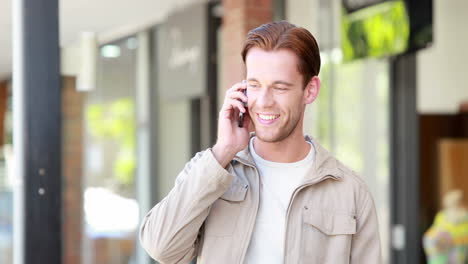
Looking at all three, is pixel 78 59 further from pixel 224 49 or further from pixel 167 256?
pixel 167 256

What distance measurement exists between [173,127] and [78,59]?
11.8 ft

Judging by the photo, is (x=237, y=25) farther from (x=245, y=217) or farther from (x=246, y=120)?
(x=245, y=217)

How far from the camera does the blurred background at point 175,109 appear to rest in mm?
2990

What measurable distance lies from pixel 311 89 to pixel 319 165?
0.21m

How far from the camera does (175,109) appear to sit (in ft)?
23.2

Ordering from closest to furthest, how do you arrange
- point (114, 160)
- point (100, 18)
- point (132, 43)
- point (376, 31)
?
point (376, 31), point (100, 18), point (132, 43), point (114, 160)

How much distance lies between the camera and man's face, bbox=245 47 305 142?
1820mm

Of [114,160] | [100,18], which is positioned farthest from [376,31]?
[114,160]

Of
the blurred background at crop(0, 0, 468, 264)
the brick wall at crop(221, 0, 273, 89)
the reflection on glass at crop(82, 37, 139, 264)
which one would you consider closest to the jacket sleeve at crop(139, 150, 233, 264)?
the blurred background at crop(0, 0, 468, 264)

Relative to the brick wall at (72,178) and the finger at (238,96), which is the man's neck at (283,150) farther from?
the brick wall at (72,178)

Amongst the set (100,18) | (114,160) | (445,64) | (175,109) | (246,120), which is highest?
(100,18)

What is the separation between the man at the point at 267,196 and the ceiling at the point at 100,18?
1.52 metres

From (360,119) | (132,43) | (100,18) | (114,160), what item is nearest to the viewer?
(100,18)

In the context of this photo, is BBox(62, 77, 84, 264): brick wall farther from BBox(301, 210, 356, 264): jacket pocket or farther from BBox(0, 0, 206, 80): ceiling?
BBox(301, 210, 356, 264): jacket pocket
